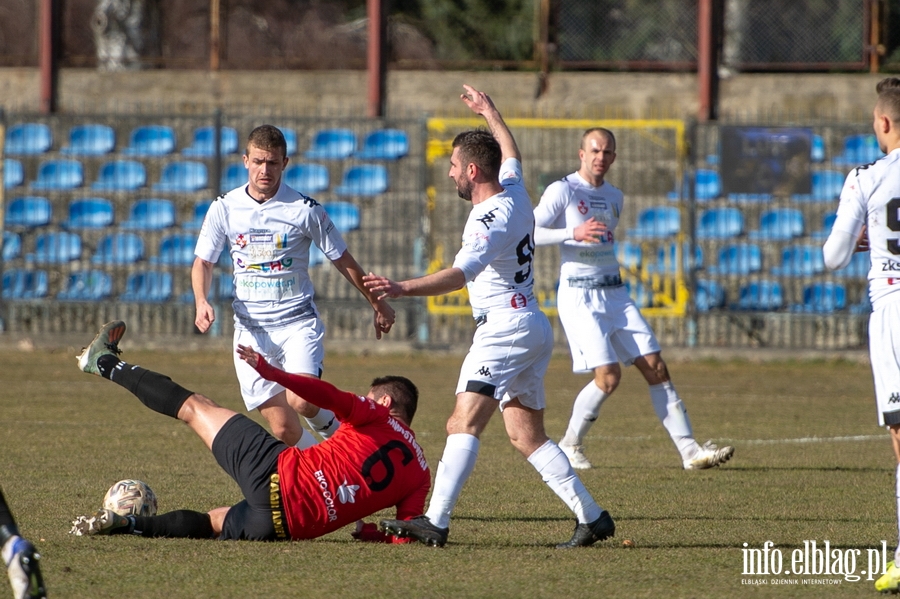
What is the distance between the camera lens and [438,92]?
21.4 metres

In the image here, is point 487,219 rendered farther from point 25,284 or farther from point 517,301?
point 25,284

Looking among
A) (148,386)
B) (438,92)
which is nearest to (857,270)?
(438,92)

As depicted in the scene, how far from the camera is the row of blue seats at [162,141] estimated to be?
66.3 ft

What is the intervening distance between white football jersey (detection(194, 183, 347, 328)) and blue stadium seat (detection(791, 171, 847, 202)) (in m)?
12.7

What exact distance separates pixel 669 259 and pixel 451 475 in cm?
1320

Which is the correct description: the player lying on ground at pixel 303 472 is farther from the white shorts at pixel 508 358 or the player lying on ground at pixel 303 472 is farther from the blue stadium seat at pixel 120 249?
the blue stadium seat at pixel 120 249

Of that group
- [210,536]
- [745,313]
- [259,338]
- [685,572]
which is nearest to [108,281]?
[745,313]

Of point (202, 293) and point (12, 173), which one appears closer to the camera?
point (202, 293)

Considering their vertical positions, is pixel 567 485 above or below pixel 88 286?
below

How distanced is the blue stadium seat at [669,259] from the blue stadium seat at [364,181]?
4553 mm

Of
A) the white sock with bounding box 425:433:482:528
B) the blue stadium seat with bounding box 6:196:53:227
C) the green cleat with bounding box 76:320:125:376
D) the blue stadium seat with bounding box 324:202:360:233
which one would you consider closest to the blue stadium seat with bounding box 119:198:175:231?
the blue stadium seat with bounding box 6:196:53:227

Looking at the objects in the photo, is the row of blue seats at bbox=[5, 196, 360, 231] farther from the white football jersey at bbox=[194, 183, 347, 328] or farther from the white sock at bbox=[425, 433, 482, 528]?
the white sock at bbox=[425, 433, 482, 528]

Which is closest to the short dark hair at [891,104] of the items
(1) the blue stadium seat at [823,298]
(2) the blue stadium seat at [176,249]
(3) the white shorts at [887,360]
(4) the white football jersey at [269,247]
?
(3) the white shorts at [887,360]

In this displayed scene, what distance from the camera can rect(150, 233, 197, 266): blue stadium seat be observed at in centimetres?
1989
